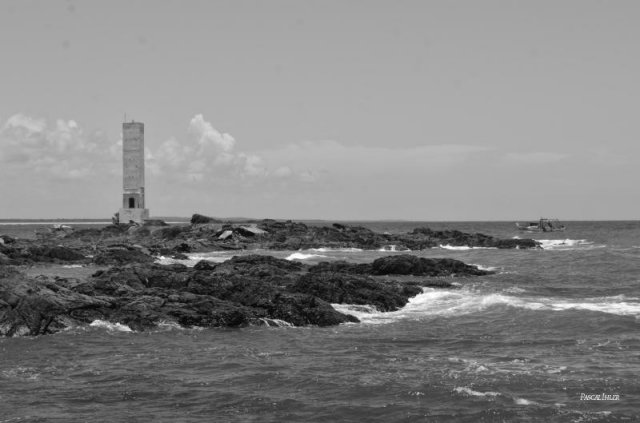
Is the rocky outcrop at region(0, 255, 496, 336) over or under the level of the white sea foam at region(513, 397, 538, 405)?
over

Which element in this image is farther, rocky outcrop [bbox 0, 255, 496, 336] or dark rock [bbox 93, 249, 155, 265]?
dark rock [bbox 93, 249, 155, 265]

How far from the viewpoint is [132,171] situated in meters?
110

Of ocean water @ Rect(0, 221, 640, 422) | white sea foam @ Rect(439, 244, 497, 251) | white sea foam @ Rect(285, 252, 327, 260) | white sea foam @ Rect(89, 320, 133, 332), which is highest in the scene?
white sea foam @ Rect(439, 244, 497, 251)

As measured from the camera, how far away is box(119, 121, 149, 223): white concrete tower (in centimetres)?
11038

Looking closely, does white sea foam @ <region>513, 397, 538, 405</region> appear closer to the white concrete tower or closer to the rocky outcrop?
the rocky outcrop

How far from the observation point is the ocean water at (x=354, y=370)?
1941cm

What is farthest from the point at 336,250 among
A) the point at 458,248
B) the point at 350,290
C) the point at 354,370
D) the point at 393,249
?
the point at 354,370

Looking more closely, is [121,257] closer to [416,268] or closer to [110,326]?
[416,268]

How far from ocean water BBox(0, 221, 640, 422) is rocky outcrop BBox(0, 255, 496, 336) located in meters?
0.92

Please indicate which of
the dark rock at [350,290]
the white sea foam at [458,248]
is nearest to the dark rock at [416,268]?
the dark rock at [350,290]

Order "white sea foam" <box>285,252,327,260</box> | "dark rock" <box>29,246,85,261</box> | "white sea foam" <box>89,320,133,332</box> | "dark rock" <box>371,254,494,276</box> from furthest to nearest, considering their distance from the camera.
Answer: "white sea foam" <box>285,252,327,260</box>
"dark rock" <box>29,246,85,261</box>
"dark rock" <box>371,254,494,276</box>
"white sea foam" <box>89,320,133,332</box>

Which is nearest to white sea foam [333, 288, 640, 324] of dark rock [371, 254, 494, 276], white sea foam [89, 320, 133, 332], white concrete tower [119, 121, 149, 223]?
white sea foam [89, 320, 133, 332]

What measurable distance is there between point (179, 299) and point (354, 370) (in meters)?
12.6

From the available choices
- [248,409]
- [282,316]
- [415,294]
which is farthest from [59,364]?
[415,294]
